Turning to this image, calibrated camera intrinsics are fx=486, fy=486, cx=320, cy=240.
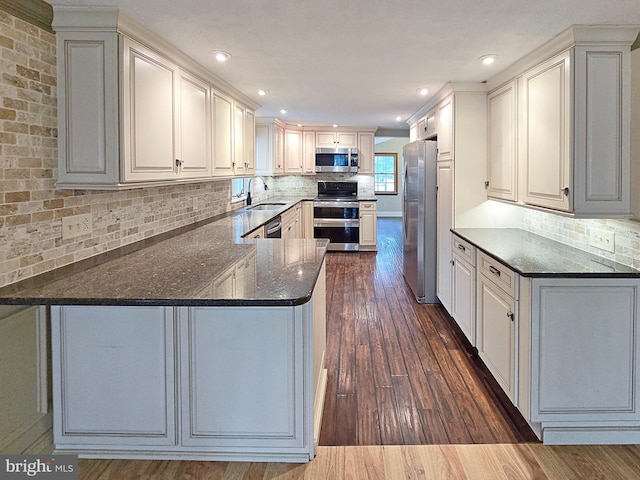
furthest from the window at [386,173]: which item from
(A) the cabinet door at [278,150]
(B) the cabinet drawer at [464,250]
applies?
(B) the cabinet drawer at [464,250]

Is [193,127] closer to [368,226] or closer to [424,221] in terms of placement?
[424,221]

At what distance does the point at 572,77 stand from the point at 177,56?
7.77 ft

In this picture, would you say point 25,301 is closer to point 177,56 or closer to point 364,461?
point 364,461

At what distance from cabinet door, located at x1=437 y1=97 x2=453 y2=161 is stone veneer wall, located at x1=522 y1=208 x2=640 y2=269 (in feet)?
2.93

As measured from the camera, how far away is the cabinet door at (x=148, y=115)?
248cm

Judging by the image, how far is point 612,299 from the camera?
7.91 ft

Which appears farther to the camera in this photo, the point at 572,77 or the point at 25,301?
the point at 572,77

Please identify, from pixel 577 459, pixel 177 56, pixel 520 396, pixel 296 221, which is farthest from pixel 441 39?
pixel 296 221

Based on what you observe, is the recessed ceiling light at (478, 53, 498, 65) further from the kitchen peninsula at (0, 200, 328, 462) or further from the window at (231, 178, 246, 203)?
the window at (231, 178, 246, 203)

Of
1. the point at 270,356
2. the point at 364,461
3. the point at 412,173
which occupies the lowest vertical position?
the point at 364,461

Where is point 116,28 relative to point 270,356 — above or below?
above

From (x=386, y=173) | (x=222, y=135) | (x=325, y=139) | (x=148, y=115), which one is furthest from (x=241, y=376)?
(x=386, y=173)

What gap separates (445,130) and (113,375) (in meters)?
3.64

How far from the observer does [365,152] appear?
28.2ft
